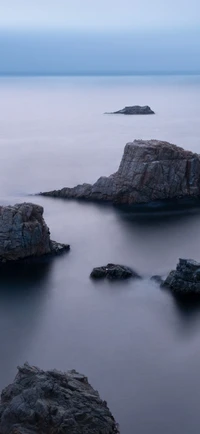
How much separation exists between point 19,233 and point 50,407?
17.1 meters

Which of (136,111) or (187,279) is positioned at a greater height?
(136,111)

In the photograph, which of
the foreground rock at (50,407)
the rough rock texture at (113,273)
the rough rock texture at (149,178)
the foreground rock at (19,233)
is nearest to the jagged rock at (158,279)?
the rough rock texture at (113,273)

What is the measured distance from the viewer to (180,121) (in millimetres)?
96375

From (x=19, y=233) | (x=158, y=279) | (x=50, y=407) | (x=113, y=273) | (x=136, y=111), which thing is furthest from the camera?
(x=136, y=111)

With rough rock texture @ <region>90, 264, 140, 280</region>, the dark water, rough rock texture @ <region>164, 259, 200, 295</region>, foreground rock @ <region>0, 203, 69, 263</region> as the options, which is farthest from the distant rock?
rough rock texture @ <region>164, 259, 200, 295</region>

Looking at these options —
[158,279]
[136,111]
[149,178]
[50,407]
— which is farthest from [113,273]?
[136,111]

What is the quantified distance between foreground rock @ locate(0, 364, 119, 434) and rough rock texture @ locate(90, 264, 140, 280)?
1386 cm

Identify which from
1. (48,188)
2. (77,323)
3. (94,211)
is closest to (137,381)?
(77,323)

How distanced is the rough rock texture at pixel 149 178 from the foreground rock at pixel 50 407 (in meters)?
27.1

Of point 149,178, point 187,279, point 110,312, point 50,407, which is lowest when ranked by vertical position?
point 110,312

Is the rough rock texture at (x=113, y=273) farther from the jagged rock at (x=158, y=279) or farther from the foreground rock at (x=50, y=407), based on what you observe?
the foreground rock at (x=50, y=407)

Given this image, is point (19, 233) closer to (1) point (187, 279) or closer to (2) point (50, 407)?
(1) point (187, 279)

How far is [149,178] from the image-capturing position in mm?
45312

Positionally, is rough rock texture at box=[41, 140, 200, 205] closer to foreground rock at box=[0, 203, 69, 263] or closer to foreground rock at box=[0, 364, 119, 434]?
foreground rock at box=[0, 203, 69, 263]
